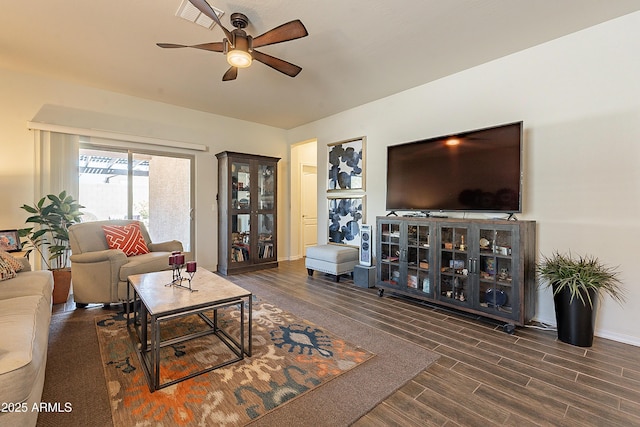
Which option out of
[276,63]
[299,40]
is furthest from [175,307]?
[299,40]

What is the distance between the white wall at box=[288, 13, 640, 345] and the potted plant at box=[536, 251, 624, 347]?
0.09 meters

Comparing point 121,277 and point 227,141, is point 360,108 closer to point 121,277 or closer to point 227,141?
point 227,141

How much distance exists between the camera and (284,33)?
7.29 ft

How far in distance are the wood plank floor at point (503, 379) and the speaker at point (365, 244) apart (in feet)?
4.06

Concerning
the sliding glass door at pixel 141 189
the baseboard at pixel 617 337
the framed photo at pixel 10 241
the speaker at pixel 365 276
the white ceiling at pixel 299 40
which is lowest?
the baseboard at pixel 617 337

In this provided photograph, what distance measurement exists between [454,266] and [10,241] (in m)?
4.78

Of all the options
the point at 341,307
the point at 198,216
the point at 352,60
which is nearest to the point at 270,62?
the point at 352,60

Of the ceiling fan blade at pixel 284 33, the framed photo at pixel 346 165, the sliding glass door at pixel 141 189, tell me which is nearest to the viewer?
the ceiling fan blade at pixel 284 33

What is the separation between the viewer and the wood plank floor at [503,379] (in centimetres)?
154

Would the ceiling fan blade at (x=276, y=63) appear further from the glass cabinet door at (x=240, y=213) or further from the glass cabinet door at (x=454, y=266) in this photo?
the glass cabinet door at (x=240, y=213)

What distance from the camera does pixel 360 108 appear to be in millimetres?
4566

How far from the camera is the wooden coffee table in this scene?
1.73m

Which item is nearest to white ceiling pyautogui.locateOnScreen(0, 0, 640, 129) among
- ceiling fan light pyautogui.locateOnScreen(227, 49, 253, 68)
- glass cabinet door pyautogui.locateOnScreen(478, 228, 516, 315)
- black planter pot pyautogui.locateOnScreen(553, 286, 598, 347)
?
ceiling fan light pyautogui.locateOnScreen(227, 49, 253, 68)

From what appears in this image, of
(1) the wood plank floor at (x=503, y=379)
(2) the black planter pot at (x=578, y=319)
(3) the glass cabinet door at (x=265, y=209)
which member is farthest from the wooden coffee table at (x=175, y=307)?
(2) the black planter pot at (x=578, y=319)
